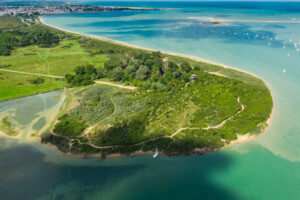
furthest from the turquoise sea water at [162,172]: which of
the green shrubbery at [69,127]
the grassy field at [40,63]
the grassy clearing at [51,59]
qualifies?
the grassy clearing at [51,59]

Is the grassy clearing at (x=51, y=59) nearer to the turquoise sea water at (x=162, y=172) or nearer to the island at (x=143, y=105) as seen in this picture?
the island at (x=143, y=105)

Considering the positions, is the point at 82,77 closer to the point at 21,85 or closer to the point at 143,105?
the point at 21,85

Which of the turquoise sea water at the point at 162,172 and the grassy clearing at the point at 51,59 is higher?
the grassy clearing at the point at 51,59

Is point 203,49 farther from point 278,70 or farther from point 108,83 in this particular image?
point 108,83

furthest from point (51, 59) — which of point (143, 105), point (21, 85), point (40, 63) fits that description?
point (143, 105)

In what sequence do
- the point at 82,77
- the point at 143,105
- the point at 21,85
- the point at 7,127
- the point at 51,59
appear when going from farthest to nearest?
the point at 51,59, the point at 82,77, the point at 21,85, the point at 143,105, the point at 7,127

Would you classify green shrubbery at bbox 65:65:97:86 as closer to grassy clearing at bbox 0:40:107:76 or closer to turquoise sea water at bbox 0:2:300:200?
grassy clearing at bbox 0:40:107:76

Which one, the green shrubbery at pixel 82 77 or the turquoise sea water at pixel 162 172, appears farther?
the green shrubbery at pixel 82 77

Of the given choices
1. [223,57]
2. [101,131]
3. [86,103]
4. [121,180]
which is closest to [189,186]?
[121,180]

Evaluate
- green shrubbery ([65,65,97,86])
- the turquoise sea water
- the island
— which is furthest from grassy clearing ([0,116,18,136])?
green shrubbery ([65,65,97,86])

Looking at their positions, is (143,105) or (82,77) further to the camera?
(82,77)
